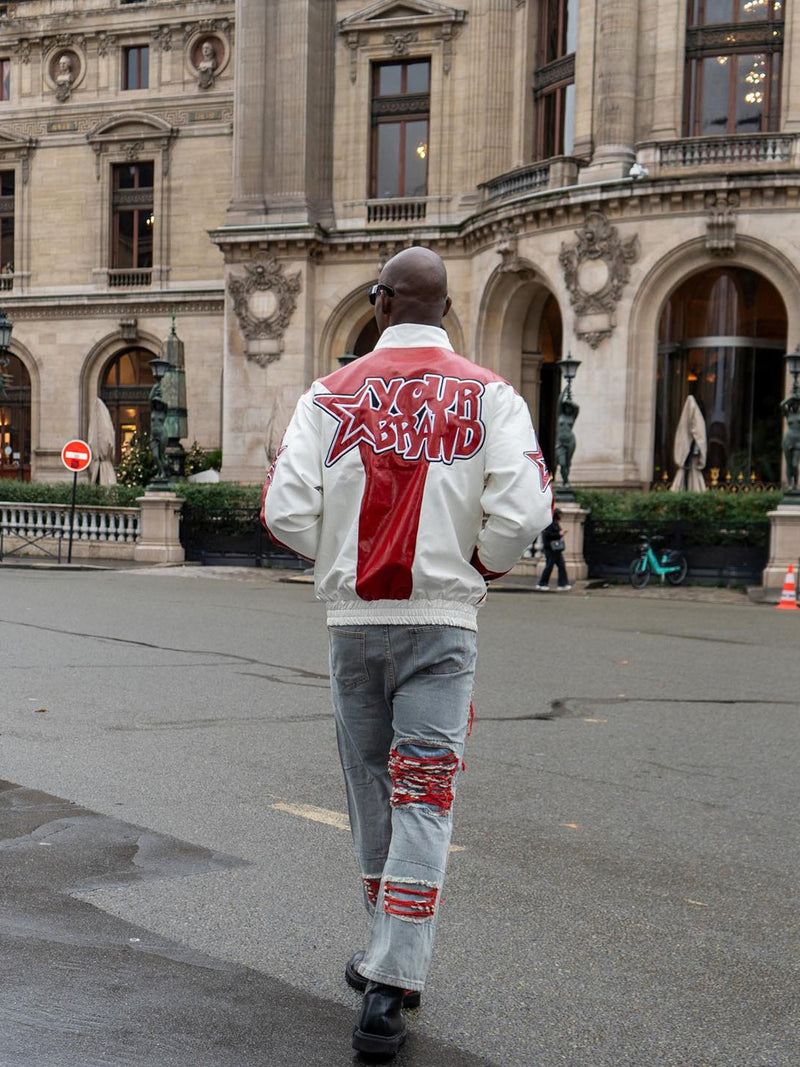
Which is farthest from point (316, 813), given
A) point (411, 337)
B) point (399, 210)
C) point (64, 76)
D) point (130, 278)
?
point (64, 76)

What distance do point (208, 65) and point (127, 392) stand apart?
12.0m

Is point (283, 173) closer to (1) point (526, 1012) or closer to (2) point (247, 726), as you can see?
(2) point (247, 726)

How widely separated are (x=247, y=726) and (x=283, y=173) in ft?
105

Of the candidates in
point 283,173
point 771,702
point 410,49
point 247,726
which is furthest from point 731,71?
point 247,726

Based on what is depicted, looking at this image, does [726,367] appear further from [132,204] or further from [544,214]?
[132,204]

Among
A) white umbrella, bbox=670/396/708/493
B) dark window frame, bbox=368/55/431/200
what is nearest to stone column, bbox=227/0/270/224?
dark window frame, bbox=368/55/431/200

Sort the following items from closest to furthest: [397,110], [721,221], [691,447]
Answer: [691,447] < [721,221] < [397,110]

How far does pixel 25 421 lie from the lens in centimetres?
4659

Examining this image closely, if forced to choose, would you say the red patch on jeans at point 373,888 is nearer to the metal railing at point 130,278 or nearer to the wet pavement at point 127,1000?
the wet pavement at point 127,1000

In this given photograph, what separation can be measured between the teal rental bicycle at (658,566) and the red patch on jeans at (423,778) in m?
21.0

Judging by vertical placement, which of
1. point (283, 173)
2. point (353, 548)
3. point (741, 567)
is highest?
point (283, 173)

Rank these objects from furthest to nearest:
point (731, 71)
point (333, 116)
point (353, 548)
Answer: point (333, 116)
point (731, 71)
point (353, 548)

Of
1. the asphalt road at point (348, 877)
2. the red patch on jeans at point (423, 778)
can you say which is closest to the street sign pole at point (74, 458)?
the asphalt road at point (348, 877)

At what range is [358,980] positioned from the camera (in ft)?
11.9
